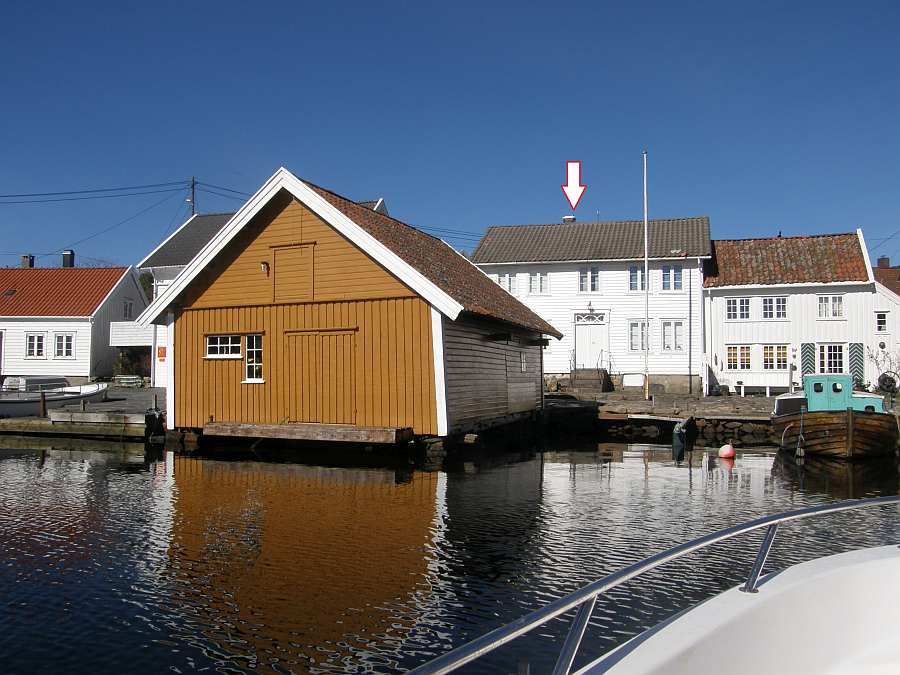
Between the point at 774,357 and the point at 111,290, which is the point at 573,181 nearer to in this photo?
the point at 774,357

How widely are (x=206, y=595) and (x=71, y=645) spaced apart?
1.45m

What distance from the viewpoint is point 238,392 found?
20.7m

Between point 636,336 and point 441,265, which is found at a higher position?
point 441,265

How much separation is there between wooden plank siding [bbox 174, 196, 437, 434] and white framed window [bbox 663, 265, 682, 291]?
23.9 meters

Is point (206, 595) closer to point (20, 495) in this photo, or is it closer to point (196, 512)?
point (196, 512)

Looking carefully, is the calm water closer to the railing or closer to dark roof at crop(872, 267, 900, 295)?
the railing

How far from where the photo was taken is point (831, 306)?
38031 millimetres

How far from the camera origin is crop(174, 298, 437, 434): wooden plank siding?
1836cm

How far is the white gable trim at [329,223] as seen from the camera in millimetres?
17797

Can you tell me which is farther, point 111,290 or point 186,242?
point 111,290

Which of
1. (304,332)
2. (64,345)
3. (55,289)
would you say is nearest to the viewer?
(304,332)

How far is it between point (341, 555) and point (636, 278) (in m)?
33.0

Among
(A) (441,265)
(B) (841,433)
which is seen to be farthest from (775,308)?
(A) (441,265)

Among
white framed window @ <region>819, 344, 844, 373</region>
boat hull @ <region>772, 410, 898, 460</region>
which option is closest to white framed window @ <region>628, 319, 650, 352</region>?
white framed window @ <region>819, 344, 844, 373</region>
